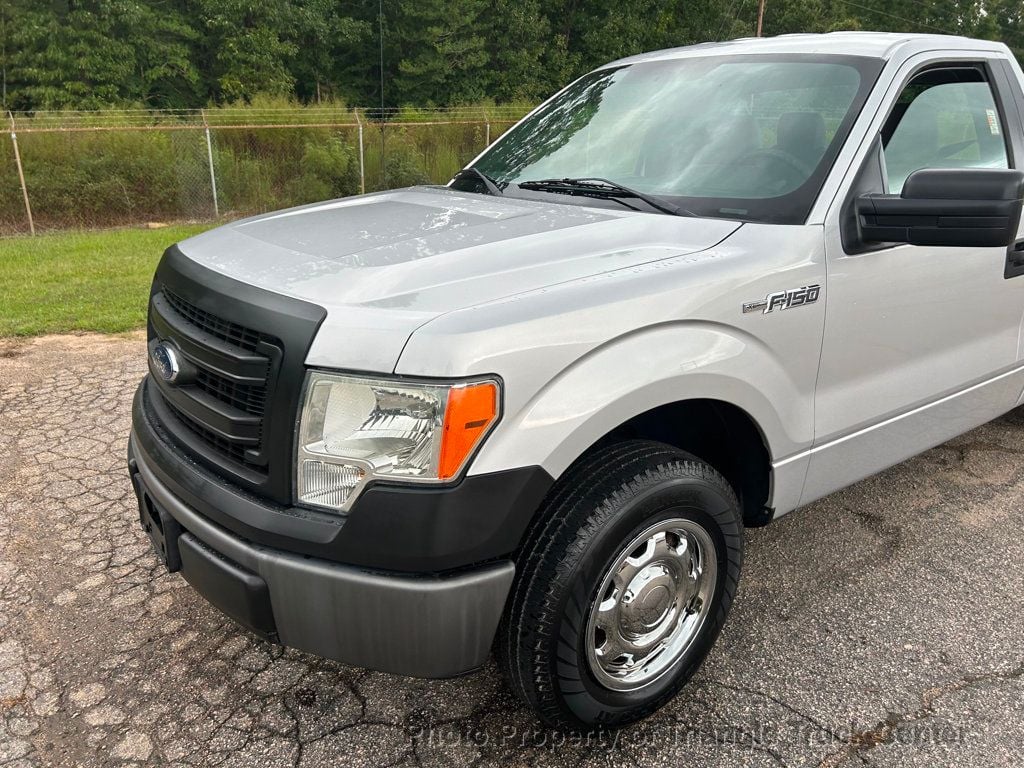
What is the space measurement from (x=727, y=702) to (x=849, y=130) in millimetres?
1879

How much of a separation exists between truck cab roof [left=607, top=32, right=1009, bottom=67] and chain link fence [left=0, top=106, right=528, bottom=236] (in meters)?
12.6

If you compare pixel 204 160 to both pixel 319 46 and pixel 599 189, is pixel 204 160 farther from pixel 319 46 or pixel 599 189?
pixel 319 46

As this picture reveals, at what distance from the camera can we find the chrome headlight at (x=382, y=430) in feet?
5.90

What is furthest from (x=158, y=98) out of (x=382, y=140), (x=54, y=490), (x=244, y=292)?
(x=244, y=292)

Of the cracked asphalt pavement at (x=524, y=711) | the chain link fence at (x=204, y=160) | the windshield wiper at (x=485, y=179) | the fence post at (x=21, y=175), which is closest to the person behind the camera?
the cracked asphalt pavement at (x=524, y=711)

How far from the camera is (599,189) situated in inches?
114

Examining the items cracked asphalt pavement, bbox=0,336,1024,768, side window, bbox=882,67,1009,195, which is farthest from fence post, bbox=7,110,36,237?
side window, bbox=882,67,1009,195

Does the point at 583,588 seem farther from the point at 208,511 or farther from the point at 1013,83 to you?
the point at 1013,83

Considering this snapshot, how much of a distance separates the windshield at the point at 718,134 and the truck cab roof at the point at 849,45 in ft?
0.19

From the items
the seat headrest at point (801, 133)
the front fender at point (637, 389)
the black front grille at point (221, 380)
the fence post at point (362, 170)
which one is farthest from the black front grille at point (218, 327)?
the fence post at point (362, 170)

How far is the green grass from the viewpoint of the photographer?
6.70 m

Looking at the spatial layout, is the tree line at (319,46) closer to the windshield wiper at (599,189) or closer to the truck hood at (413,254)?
the windshield wiper at (599,189)

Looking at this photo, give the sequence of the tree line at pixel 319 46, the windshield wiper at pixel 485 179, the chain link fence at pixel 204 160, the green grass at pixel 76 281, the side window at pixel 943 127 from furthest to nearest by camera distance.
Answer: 1. the tree line at pixel 319 46
2. the chain link fence at pixel 204 160
3. the green grass at pixel 76 281
4. the windshield wiper at pixel 485 179
5. the side window at pixel 943 127

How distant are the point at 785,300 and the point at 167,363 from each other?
1.81 metres
